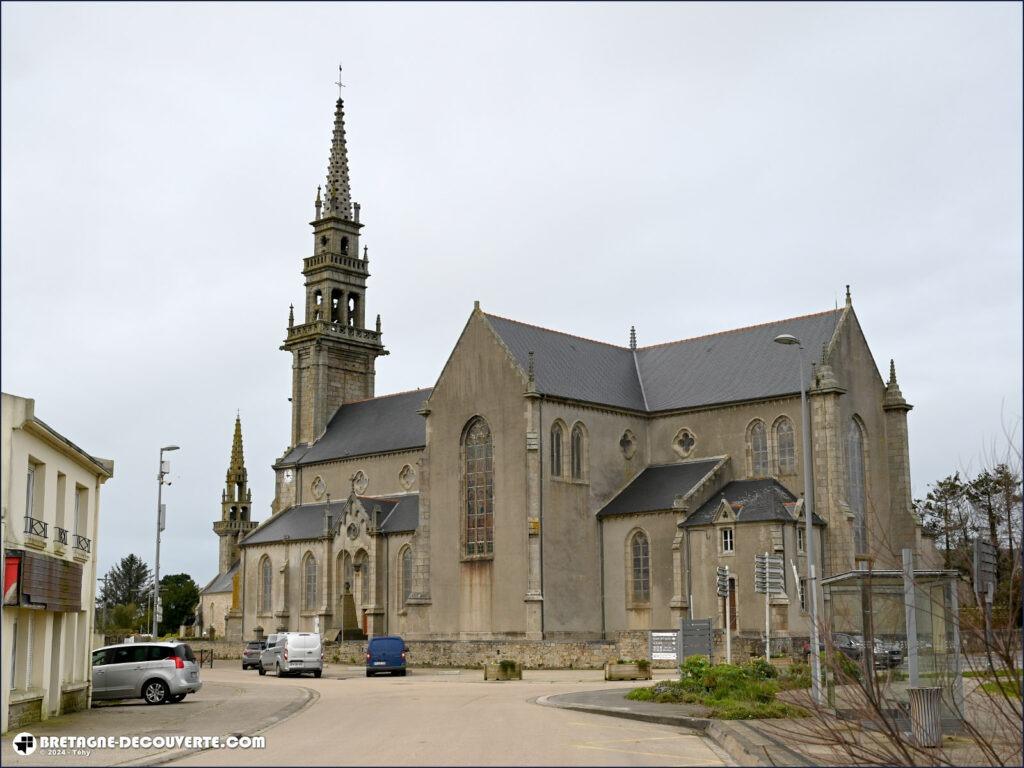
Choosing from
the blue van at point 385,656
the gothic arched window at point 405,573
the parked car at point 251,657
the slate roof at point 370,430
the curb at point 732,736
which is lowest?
the parked car at point 251,657

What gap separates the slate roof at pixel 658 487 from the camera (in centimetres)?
5362

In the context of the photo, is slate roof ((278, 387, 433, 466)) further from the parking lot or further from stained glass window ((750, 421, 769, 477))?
the parking lot

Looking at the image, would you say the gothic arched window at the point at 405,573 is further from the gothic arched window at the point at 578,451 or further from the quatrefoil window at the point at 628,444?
the quatrefoil window at the point at 628,444

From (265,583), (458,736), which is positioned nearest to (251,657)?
(265,583)

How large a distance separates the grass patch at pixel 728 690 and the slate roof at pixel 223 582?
6257cm

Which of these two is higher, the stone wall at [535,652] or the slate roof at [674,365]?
the slate roof at [674,365]

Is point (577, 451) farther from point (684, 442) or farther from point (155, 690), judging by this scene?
point (155, 690)

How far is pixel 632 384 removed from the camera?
6091 cm

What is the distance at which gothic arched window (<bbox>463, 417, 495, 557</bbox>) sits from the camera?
55.5 meters

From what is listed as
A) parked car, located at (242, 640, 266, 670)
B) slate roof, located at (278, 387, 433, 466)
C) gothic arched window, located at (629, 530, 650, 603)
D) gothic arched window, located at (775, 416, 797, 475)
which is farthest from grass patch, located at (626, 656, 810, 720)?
slate roof, located at (278, 387, 433, 466)

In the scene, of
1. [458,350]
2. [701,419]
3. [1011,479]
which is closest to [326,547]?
[458,350]

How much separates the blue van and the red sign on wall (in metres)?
25.2

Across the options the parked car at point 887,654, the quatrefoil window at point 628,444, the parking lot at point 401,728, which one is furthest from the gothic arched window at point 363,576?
the parked car at point 887,654

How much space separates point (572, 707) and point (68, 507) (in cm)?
1135
